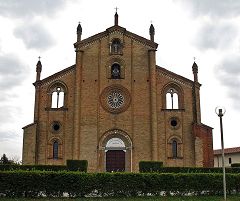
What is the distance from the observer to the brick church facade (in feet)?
120

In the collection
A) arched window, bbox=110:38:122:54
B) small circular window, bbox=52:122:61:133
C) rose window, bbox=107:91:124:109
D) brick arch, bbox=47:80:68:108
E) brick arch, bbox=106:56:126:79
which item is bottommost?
small circular window, bbox=52:122:61:133

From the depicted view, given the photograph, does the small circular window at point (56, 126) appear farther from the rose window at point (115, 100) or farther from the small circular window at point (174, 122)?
the small circular window at point (174, 122)

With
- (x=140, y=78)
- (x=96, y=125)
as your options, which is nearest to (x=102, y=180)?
(x=96, y=125)

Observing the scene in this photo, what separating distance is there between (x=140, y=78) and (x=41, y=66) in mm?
10333

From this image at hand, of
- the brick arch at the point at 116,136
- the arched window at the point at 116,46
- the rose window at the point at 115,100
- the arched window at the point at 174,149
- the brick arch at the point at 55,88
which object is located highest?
the arched window at the point at 116,46

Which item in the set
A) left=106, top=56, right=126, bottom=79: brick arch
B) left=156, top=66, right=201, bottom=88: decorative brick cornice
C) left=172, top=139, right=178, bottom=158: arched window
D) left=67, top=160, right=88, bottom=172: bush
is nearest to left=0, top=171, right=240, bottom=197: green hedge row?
left=67, top=160, right=88, bottom=172: bush

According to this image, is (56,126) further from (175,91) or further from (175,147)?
(175,91)

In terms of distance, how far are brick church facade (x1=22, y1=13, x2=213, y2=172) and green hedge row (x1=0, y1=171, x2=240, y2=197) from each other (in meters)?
12.8

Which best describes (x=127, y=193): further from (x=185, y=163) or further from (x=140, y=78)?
(x=140, y=78)

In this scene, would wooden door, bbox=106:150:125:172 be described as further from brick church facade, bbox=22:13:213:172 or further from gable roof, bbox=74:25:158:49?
gable roof, bbox=74:25:158:49

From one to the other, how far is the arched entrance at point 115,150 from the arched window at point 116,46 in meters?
8.28

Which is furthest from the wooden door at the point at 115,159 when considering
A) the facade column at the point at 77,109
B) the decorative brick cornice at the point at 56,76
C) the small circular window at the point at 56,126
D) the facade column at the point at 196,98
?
the decorative brick cornice at the point at 56,76

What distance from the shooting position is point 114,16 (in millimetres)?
41062

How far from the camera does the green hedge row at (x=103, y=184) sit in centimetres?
2141
